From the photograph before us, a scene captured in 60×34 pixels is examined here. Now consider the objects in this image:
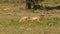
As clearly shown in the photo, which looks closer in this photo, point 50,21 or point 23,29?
point 23,29

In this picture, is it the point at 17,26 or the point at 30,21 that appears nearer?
the point at 17,26

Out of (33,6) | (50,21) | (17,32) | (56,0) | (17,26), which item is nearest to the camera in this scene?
(17,32)

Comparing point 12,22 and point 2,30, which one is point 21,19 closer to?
point 12,22

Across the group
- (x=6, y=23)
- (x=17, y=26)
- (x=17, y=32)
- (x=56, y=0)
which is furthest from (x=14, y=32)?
(x=56, y=0)

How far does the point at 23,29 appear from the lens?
8.61m

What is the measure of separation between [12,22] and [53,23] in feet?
5.24

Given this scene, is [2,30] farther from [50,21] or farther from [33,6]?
[33,6]

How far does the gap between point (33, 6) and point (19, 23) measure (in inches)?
167

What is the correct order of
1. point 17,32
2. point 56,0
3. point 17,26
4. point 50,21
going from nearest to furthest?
point 17,32
point 17,26
point 50,21
point 56,0

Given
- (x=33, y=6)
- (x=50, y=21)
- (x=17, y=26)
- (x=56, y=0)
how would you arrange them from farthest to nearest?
(x=56, y=0) < (x=33, y=6) < (x=50, y=21) < (x=17, y=26)

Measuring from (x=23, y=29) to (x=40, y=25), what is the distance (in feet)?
2.80

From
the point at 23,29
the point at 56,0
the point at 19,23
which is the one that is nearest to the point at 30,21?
the point at 19,23

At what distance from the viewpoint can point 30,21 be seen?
31.8ft

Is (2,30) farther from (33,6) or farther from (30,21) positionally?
(33,6)
